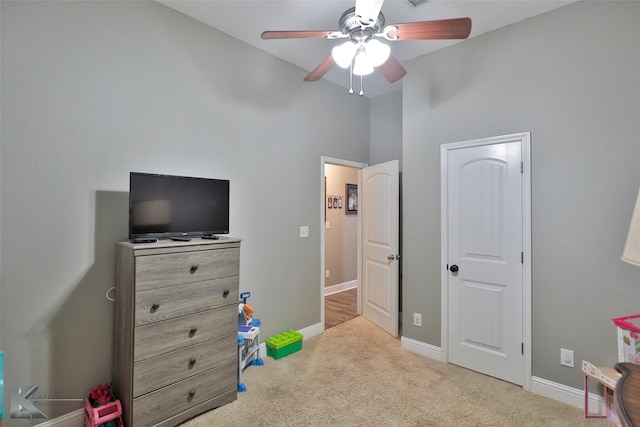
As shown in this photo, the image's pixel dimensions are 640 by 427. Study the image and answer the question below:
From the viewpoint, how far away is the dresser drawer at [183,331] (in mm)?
1864

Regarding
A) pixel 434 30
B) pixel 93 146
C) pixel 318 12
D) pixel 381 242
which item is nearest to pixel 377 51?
pixel 434 30

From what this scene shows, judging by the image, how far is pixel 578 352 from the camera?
228cm

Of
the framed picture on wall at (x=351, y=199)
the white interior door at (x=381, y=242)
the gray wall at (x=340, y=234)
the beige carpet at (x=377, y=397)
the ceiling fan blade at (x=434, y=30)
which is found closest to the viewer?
the ceiling fan blade at (x=434, y=30)

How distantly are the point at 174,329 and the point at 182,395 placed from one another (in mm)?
460

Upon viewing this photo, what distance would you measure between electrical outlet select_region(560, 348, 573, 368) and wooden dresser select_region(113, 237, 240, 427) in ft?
8.10

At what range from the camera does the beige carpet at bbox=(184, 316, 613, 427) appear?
2.10m

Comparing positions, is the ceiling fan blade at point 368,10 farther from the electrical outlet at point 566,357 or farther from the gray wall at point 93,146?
the electrical outlet at point 566,357

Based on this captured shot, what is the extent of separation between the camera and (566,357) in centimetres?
232

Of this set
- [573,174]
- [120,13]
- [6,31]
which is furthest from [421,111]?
[6,31]

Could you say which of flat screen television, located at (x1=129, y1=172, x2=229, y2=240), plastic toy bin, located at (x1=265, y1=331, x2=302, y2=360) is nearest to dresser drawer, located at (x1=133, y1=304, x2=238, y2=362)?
flat screen television, located at (x1=129, y1=172, x2=229, y2=240)

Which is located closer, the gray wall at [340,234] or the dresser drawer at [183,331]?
the dresser drawer at [183,331]

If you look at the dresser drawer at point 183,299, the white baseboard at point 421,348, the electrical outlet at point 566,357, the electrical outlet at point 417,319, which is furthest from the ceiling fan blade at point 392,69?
the white baseboard at point 421,348

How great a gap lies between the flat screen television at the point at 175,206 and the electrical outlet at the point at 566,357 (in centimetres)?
276

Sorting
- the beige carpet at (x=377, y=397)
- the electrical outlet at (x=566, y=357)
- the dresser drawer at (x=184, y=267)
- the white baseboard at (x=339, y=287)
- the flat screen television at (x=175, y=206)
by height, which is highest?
the flat screen television at (x=175, y=206)
